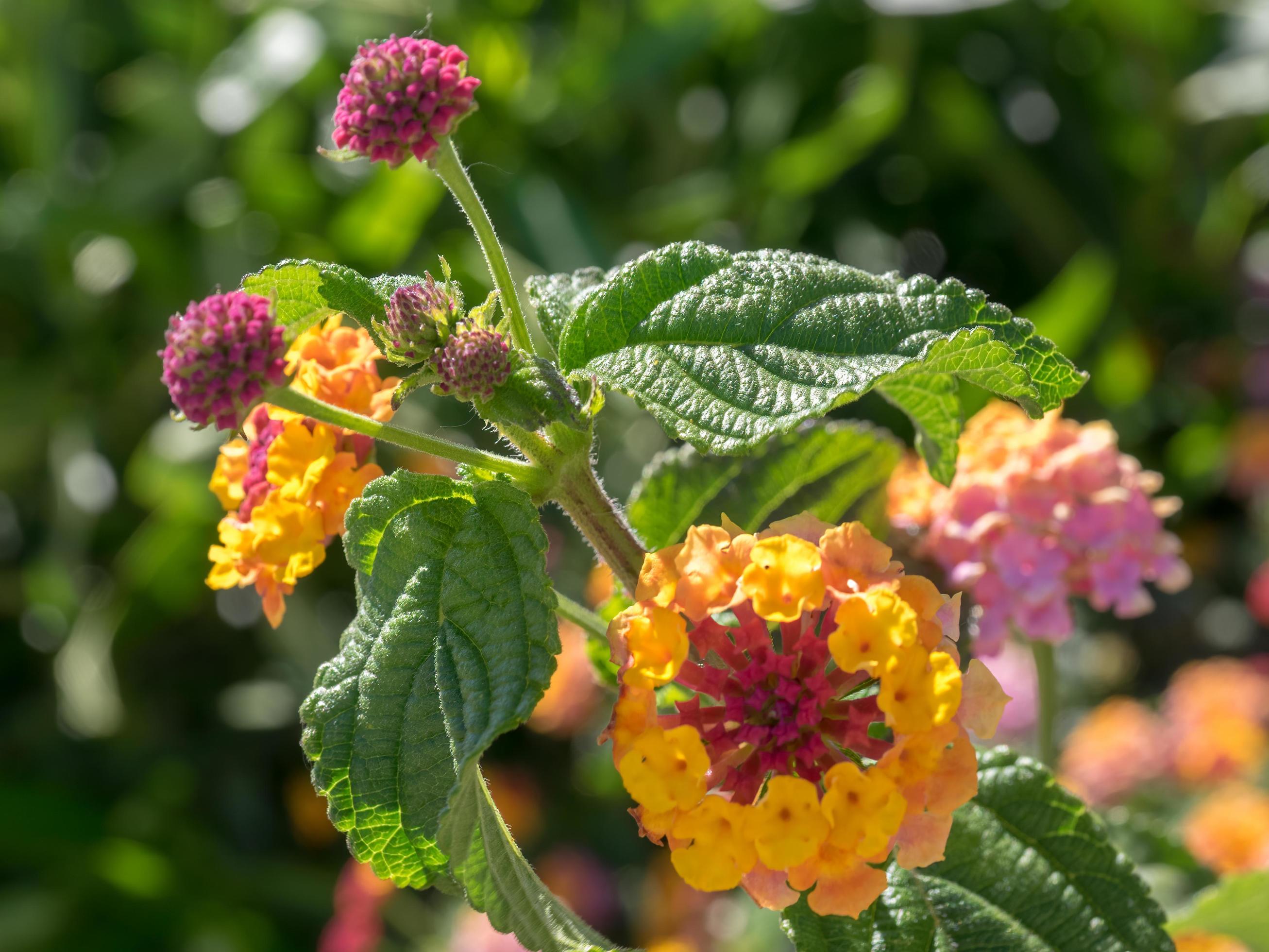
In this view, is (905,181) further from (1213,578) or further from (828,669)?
(828,669)

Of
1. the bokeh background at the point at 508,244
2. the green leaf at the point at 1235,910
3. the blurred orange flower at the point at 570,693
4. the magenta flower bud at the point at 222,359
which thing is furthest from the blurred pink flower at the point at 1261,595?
the magenta flower bud at the point at 222,359

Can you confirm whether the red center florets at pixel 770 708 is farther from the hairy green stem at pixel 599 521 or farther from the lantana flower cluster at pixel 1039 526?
the lantana flower cluster at pixel 1039 526

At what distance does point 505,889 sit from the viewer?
0.49 meters

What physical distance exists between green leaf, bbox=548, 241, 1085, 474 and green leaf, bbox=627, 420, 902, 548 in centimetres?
15

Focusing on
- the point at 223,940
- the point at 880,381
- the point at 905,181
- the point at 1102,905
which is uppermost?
the point at 880,381

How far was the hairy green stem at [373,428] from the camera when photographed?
A: 47 centimetres

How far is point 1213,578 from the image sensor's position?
6.33 feet

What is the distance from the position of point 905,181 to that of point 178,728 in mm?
1465

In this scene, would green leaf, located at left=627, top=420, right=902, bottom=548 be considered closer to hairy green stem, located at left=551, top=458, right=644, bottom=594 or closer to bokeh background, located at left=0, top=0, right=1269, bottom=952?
hairy green stem, located at left=551, top=458, right=644, bottom=594

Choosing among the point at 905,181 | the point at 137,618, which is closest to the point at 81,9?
the point at 137,618

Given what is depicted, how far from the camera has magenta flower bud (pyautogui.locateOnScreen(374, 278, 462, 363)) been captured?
0.48 m

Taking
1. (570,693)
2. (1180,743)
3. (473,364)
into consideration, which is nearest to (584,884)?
(570,693)

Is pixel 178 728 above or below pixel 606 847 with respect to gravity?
below

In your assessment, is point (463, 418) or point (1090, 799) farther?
point (463, 418)
